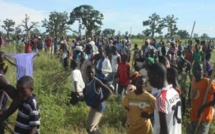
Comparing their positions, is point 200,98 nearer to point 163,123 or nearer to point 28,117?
point 163,123

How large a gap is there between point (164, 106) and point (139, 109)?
4.09 feet

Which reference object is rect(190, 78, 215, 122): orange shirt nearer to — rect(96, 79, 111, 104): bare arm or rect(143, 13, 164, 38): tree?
rect(96, 79, 111, 104): bare arm

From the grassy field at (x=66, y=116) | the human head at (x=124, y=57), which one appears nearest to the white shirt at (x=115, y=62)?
the grassy field at (x=66, y=116)

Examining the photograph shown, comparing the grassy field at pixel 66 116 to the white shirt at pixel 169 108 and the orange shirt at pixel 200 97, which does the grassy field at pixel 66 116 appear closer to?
the orange shirt at pixel 200 97

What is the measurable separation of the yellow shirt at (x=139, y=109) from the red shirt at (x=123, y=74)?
13.5 ft

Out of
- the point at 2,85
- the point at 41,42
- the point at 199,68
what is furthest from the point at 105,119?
the point at 41,42

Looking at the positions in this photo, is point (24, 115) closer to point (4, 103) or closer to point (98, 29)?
point (4, 103)

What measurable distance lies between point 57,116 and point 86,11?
6114 cm

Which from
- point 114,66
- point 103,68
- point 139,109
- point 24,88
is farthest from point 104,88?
point 114,66

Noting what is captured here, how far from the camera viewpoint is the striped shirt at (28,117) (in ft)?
12.6

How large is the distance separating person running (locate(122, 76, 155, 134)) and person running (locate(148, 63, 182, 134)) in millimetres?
1005

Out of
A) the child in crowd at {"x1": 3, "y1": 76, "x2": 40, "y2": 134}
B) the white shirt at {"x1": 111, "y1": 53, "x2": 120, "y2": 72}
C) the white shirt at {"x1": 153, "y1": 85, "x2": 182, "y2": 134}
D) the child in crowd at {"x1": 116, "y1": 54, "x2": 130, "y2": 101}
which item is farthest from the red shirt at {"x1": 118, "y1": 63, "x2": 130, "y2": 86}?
the white shirt at {"x1": 153, "y1": 85, "x2": 182, "y2": 134}

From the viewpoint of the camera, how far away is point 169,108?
3.56 meters

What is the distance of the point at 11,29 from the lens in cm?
5772
